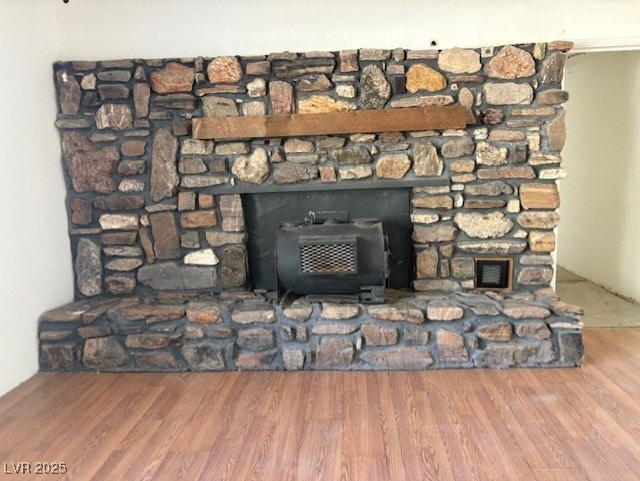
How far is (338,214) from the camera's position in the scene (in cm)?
285

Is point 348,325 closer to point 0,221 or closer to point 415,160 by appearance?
point 415,160

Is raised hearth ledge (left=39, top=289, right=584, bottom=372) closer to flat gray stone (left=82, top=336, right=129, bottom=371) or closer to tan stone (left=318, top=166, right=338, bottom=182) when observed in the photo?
flat gray stone (left=82, top=336, right=129, bottom=371)

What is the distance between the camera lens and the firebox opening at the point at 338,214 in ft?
9.29

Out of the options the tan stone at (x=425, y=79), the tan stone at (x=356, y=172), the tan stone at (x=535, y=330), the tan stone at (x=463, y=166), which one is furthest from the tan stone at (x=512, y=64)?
the tan stone at (x=535, y=330)

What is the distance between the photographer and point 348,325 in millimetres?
2469

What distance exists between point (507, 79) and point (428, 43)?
530 mm

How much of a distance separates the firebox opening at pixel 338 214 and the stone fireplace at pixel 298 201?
0.03 metres

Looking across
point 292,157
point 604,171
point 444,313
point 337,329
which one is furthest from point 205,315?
point 604,171

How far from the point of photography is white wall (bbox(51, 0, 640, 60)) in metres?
2.65

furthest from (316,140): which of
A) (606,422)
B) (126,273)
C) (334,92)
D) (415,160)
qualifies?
(606,422)

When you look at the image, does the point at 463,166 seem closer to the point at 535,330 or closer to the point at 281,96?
the point at 535,330

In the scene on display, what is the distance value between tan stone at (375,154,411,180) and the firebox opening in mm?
126

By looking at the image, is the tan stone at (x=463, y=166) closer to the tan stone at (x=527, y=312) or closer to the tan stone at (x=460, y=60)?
the tan stone at (x=460, y=60)

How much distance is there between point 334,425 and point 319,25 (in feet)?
7.59
